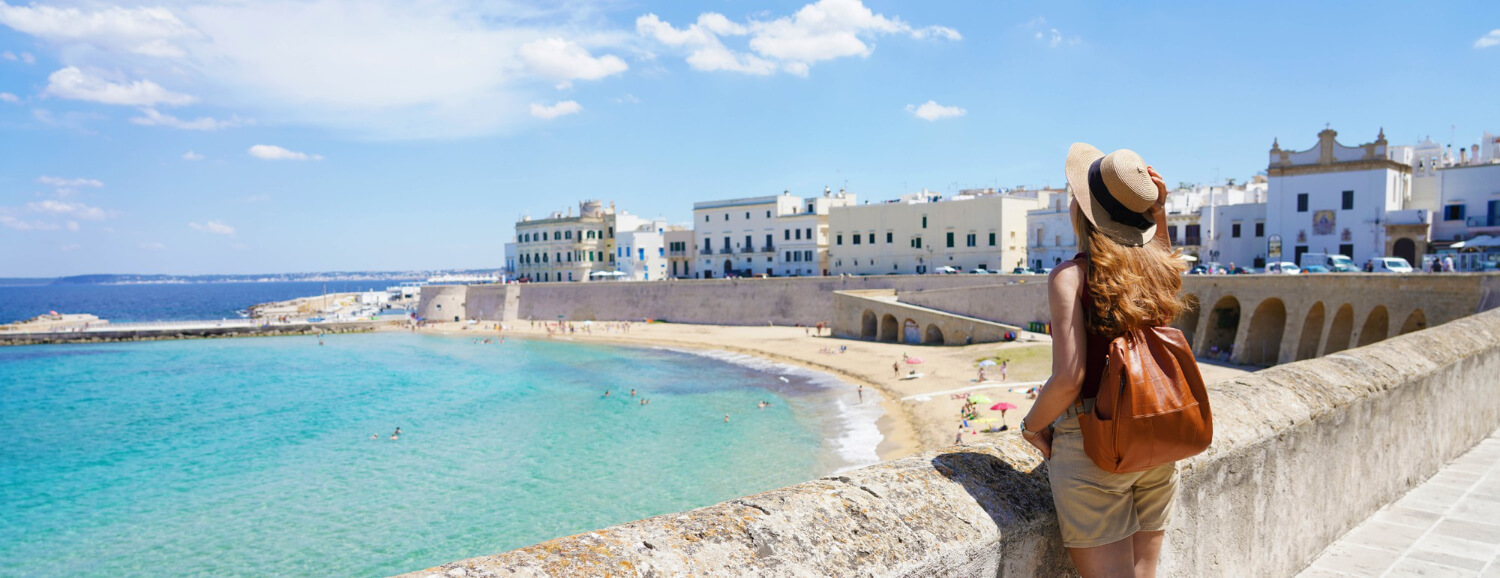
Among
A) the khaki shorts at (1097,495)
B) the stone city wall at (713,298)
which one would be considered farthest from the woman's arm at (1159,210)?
the stone city wall at (713,298)

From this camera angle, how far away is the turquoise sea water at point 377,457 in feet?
58.2

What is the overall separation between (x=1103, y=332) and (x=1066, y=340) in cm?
12

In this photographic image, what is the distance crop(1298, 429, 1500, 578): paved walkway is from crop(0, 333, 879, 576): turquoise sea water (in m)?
14.9

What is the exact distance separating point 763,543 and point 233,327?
73028 millimetres

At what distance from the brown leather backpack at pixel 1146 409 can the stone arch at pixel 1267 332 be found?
104 feet

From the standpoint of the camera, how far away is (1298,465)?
152 inches

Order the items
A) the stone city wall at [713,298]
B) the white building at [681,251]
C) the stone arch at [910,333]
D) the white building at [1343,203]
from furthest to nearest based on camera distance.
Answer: the white building at [681,251] → the stone city wall at [713,298] → the stone arch at [910,333] → the white building at [1343,203]

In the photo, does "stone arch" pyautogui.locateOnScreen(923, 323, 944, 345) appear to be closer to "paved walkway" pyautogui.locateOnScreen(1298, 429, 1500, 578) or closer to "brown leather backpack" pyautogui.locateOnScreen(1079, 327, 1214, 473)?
"paved walkway" pyautogui.locateOnScreen(1298, 429, 1500, 578)

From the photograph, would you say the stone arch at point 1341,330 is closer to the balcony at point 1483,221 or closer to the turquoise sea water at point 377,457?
the turquoise sea water at point 377,457

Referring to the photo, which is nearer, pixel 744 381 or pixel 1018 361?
pixel 1018 361

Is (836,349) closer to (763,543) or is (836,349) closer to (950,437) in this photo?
(950,437)

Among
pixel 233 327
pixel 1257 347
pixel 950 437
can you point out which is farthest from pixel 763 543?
pixel 233 327

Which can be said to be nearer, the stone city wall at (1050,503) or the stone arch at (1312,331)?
the stone city wall at (1050,503)

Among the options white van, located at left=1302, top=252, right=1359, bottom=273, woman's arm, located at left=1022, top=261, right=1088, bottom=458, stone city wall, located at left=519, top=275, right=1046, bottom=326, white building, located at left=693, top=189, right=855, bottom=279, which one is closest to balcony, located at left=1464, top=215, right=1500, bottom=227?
white van, located at left=1302, top=252, right=1359, bottom=273
